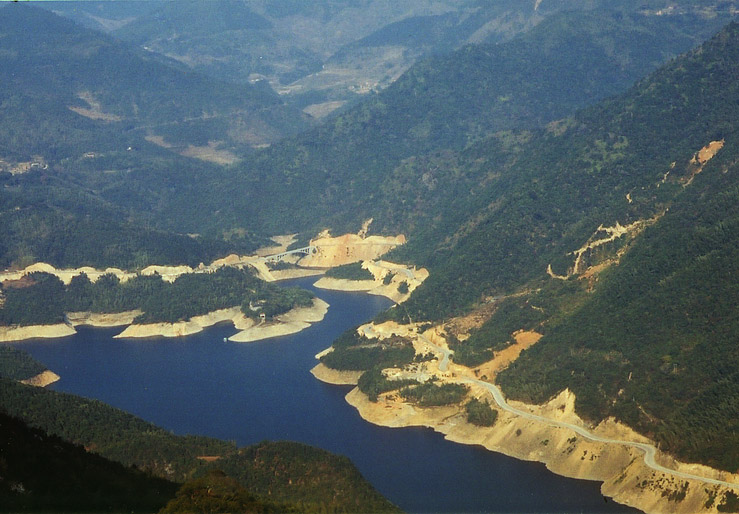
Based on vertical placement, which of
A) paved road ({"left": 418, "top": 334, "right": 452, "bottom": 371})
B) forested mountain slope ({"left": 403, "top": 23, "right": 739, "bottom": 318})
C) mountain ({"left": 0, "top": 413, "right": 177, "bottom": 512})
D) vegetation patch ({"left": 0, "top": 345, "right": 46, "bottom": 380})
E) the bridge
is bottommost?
vegetation patch ({"left": 0, "top": 345, "right": 46, "bottom": 380})

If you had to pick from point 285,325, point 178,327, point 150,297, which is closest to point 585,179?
point 285,325

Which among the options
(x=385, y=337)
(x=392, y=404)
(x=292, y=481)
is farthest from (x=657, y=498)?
(x=385, y=337)

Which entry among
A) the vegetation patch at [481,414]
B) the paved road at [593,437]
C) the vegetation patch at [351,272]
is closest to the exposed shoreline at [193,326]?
the vegetation patch at [351,272]

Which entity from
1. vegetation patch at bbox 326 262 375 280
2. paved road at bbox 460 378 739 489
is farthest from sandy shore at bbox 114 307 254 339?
paved road at bbox 460 378 739 489

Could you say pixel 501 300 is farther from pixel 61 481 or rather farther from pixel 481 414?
pixel 61 481

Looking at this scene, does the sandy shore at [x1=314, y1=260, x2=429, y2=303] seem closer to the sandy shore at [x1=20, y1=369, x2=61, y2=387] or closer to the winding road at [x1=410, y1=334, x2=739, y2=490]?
the winding road at [x1=410, y1=334, x2=739, y2=490]

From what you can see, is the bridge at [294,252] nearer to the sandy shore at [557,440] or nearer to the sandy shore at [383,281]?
the sandy shore at [383,281]
